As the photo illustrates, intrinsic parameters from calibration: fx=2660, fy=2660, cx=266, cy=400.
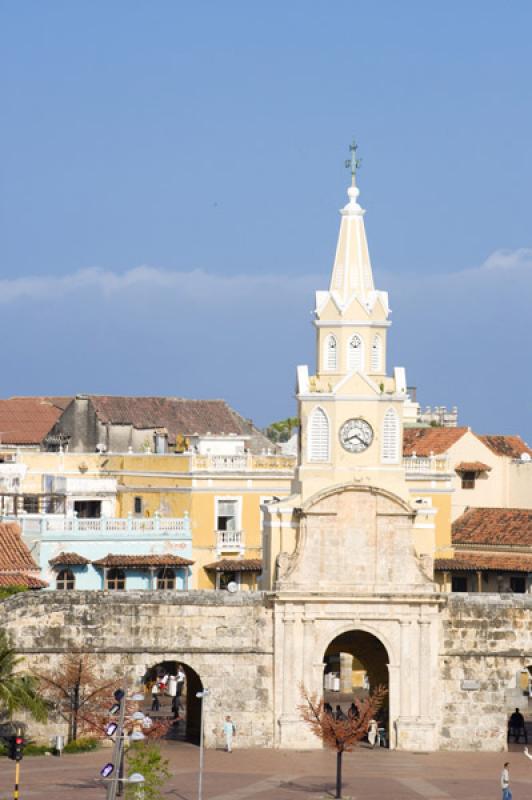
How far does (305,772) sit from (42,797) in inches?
356

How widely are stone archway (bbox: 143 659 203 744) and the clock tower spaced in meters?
6.55

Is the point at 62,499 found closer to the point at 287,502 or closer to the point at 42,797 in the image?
the point at 287,502

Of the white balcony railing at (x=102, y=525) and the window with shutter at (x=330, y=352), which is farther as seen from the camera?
the white balcony railing at (x=102, y=525)

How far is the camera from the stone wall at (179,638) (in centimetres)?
7662

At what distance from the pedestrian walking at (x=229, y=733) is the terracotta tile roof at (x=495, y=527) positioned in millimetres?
27378

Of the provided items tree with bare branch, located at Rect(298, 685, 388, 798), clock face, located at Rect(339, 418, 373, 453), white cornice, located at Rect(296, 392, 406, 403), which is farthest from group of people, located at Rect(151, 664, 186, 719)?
white cornice, located at Rect(296, 392, 406, 403)

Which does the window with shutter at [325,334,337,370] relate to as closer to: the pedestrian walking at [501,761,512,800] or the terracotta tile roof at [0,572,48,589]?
the terracotta tile roof at [0,572,48,589]

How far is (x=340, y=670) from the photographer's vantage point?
9431 centimetres

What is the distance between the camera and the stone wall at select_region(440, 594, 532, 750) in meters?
77.9

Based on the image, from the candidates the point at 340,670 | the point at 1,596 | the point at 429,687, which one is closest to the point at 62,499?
the point at 340,670

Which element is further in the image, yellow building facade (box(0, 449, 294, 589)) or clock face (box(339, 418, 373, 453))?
yellow building facade (box(0, 449, 294, 589))

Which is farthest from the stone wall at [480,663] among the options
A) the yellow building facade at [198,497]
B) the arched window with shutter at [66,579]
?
the yellow building facade at [198,497]

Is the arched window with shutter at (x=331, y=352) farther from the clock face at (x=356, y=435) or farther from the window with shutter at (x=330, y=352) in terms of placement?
the clock face at (x=356, y=435)

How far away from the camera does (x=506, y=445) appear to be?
116 m
